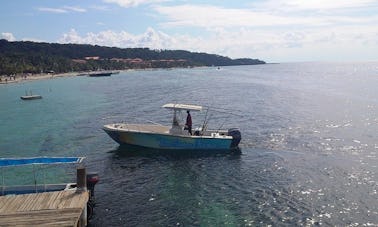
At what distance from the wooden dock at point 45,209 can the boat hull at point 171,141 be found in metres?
17.3

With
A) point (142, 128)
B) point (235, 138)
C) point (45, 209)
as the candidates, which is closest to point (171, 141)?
point (142, 128)

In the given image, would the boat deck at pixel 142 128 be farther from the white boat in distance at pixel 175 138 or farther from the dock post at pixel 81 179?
the dock post at pixel 81 179

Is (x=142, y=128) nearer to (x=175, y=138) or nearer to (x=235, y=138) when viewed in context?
(x=175, y=138)

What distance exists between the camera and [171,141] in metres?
38.2

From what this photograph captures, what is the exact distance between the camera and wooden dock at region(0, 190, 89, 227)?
1741 cm

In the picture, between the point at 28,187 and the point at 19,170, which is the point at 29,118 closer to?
the point at 19,170

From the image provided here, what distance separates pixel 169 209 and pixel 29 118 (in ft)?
147

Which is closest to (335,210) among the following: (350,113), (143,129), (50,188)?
(50,188)

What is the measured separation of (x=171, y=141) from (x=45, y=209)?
800 inches

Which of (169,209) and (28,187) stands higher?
(28,187)

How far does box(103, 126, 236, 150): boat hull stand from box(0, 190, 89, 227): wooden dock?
56.7ft

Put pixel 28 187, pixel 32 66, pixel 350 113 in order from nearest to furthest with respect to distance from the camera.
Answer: pixel 28 187
pixel 350 113
pixel 32 66

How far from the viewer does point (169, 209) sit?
24625 mm

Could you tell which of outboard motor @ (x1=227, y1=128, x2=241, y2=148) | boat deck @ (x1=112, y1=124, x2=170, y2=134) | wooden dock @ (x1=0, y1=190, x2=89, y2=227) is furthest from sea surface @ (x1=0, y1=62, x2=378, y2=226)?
wooden dock @ (x1=0, y1=190, x2=89, y2=227)
